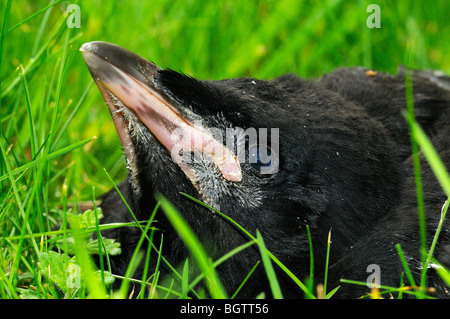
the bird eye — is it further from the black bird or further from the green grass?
the green grass

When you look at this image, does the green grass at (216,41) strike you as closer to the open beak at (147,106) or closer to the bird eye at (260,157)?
the open beak at (147,106)

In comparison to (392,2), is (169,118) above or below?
below

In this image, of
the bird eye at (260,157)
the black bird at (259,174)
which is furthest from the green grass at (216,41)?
the bird eye at (260,157)

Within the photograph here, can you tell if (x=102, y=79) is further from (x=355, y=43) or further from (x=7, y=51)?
(x=355, y=43)

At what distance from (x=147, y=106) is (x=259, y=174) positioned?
421 mm

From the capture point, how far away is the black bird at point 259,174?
2.17m

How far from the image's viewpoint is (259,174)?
7.25 feet

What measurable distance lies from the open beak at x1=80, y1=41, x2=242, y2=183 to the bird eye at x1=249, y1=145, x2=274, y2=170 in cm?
5

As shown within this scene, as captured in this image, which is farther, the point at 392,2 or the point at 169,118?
the point at 392,2

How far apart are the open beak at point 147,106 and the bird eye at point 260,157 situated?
54 millimetres

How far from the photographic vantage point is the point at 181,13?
4.41 metres

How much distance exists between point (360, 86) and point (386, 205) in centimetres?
88
